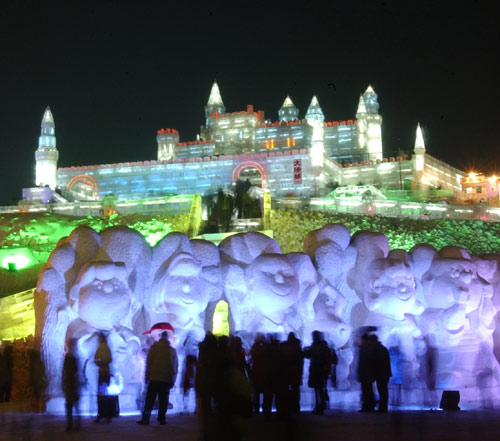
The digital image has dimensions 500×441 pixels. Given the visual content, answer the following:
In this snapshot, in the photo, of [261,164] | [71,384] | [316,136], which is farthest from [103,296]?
[316,136]

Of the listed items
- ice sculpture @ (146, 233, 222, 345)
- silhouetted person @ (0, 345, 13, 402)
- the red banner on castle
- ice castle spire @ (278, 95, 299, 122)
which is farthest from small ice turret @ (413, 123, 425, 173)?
silhouetted person @ (0, 345, 13, 402)

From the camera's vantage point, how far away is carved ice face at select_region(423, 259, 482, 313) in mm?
12734

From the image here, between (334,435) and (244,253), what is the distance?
5.64 m

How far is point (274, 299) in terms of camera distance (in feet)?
39.9

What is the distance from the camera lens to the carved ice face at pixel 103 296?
11359 millimetres

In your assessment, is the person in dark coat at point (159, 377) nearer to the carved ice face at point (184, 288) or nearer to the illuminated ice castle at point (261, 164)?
the carved ice face at point (184, 288)

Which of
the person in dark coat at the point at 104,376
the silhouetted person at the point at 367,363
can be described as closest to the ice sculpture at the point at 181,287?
the person in dark coat at the point at 104,376

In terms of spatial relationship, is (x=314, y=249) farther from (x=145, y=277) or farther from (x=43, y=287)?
(x=43, y=287)

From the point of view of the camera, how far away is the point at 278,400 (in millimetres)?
8930

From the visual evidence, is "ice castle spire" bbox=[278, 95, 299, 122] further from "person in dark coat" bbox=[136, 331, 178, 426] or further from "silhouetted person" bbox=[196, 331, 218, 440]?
"silhouetted person" bbox=[196, 331, 218, 440]

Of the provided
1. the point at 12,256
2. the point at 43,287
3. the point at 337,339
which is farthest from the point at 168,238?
the point at 12,256

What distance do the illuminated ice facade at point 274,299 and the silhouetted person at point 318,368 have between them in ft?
5.34

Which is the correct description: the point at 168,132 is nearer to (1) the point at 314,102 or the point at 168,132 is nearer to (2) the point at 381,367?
(1) the point at 314,102

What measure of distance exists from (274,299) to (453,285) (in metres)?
3.28
